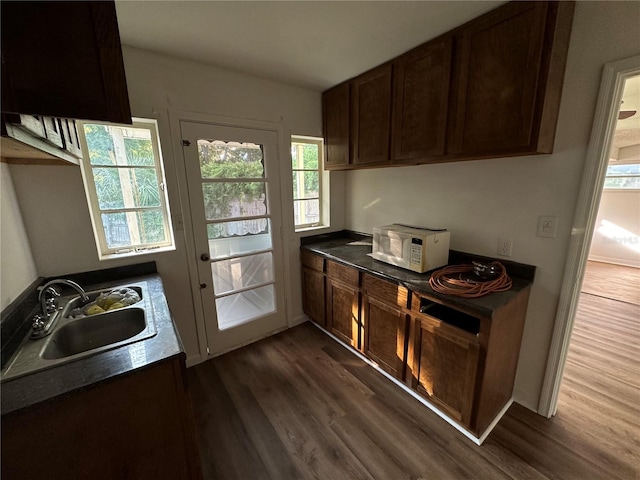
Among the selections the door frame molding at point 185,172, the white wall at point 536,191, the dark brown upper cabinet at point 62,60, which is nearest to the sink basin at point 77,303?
the door frame molding at point 185,172

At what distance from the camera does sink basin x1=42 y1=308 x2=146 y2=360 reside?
4.13ft

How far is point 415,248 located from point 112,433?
1801 millimetres

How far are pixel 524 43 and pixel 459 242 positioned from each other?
1.25m

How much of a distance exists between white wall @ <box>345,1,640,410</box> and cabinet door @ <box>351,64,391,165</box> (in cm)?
40

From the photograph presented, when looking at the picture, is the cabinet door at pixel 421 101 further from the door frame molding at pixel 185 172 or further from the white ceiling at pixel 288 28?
the door frame molding at pixel 185 172

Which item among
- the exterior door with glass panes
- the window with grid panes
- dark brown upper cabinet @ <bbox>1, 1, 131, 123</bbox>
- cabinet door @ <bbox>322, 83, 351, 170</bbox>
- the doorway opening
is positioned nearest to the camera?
dark brown upper cabinet @ <bbox>1, 1, 131, 123</bbox>

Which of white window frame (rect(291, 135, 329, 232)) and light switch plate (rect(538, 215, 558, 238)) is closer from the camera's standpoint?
light switch plate (rect(538, 215, 558, 238))

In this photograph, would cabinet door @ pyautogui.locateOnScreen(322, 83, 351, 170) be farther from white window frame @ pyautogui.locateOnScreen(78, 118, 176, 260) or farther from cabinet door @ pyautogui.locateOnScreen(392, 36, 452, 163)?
white window frame @ pyautogui.locateOnScreen(78, 118, 176, 260)

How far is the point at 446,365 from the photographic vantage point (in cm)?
159

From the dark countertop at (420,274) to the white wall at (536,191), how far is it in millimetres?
72

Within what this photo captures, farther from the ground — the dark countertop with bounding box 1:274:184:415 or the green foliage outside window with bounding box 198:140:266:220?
the green foliage outside window with bounding box 198:140:266:220

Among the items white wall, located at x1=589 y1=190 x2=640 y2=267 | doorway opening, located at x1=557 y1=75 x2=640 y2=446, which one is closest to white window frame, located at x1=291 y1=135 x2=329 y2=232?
doorway opening, located at x1=557 y1=75 x2=640 y2=446

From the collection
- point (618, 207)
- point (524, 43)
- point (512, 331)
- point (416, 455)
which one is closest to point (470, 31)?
point (524, 43)

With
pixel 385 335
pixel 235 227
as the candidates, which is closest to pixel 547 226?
pixel 385 335
